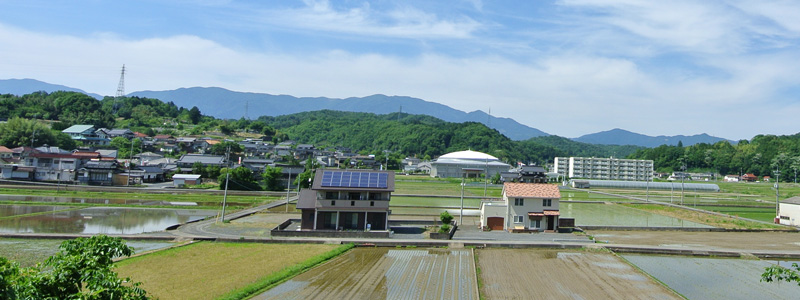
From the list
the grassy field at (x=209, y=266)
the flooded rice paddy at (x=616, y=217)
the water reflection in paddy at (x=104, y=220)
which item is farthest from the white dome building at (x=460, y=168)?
the grassy field at (x=209, y=266)

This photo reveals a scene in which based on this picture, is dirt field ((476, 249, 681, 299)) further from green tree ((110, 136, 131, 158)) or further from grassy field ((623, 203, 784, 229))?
green tree ((110, 136, 131, 158))

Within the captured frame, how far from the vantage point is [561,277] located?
1630 centimetres

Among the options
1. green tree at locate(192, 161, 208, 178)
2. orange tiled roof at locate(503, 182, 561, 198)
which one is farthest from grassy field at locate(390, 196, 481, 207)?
green tree at locate(192, 161, 208, 178)

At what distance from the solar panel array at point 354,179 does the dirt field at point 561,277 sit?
7076mm

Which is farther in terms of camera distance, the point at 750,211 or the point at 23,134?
the point at 23,134

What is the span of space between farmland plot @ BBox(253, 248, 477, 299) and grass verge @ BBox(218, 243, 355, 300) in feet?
0.89

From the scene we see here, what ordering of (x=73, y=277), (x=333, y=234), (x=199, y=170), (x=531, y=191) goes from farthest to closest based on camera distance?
(x=199, y=170), (x=531, y=191), (x=333, y=234), (x=73, y=277)

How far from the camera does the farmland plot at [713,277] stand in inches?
586

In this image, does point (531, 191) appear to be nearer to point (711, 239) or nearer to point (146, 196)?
point (711, 239)

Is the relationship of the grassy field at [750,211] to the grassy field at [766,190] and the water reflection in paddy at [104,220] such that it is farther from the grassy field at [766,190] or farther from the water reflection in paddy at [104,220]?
the water reflection in paddy at [104,220]

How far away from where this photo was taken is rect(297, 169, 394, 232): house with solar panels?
81.8 ft

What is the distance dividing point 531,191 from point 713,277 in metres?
11.0

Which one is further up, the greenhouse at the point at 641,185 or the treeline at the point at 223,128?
the treeline at the point at 223,128

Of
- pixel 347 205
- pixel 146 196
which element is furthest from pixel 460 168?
pixel 347 205
